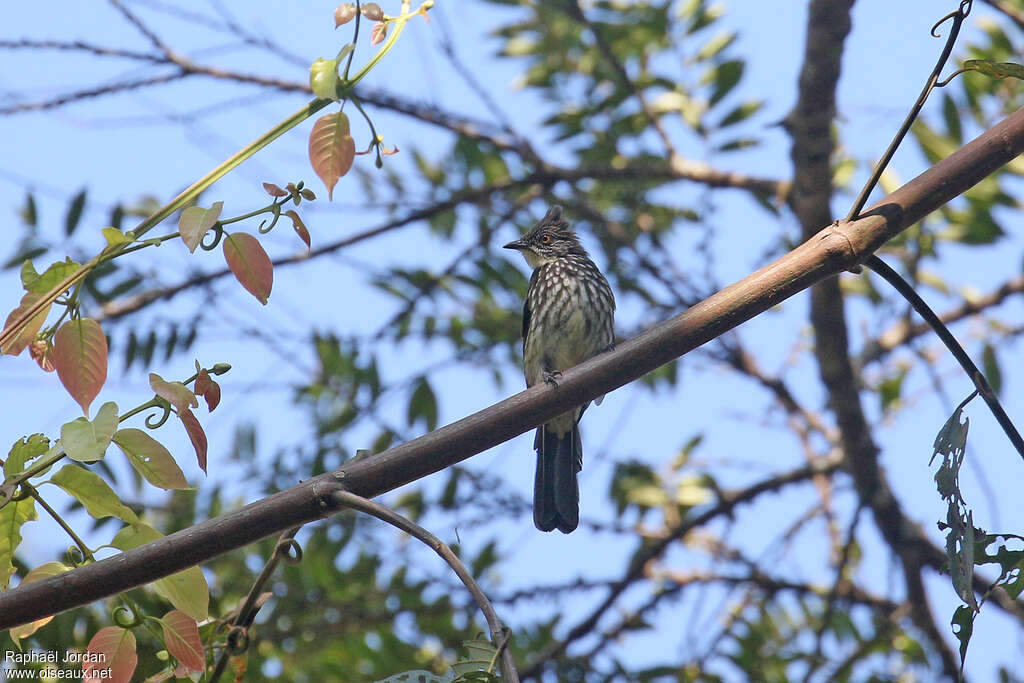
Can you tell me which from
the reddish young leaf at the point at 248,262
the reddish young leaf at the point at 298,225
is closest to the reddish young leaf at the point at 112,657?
the reddish young leaf at the point at 248,262

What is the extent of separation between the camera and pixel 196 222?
1.83 m

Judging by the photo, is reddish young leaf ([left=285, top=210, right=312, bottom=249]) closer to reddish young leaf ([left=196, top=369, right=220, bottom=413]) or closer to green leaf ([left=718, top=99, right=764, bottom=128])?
reddish young leaf ([left=196, top=369, right=220, bottom=413])

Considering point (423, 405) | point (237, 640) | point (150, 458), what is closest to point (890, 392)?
point (423, 405)

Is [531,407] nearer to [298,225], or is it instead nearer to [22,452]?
[298,225]

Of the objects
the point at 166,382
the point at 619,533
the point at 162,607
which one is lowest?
the point at 166,382

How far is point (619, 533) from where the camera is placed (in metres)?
5.30

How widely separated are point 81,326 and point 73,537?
0.38 m

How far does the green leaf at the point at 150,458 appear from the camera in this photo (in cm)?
188

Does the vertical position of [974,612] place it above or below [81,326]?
below

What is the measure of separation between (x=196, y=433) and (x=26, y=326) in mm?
353

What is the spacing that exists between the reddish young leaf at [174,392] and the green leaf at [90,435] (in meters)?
0.08

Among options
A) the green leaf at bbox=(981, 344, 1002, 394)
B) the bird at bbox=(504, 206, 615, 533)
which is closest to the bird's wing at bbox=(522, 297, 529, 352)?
the bird at bbox=(504, 206, 615, 533)

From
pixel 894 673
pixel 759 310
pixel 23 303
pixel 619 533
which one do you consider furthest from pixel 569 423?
pixel 23 303

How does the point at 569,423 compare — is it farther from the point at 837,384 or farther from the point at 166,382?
the point at 166,382
